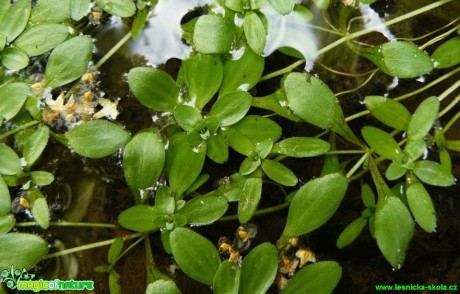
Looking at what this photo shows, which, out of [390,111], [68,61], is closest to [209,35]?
[68,61]

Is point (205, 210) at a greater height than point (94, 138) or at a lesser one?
lesser

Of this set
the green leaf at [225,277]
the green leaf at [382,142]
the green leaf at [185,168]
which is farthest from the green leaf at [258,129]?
the green leaf at [225,277]

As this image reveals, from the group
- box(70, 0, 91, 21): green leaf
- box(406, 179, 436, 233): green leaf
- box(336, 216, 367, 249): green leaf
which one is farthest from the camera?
box(70, 0, 91, 21): green leaf

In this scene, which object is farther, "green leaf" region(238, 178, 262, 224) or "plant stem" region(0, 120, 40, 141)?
"plant stem" region(0, 120, 40, 141)

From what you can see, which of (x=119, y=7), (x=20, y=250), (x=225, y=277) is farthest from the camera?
(x=119, y=7)

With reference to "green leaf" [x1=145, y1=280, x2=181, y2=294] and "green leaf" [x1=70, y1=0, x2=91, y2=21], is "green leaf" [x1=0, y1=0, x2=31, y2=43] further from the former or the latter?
"green leaf" [x1=145, y1=280, x2=181, y2=294]

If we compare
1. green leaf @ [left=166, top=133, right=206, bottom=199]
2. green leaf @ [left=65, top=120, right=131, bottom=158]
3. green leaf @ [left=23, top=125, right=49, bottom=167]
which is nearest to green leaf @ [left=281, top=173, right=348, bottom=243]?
green leaf @ [left=166, top=133, right=206, bottom=199]

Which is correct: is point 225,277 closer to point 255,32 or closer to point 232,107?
point 232,107

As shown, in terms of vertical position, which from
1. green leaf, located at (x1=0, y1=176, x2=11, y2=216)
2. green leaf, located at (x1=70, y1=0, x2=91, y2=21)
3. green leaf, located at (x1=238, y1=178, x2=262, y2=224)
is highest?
green leaf, located at (x1=70, y1=0, x2=91, y2=21)
